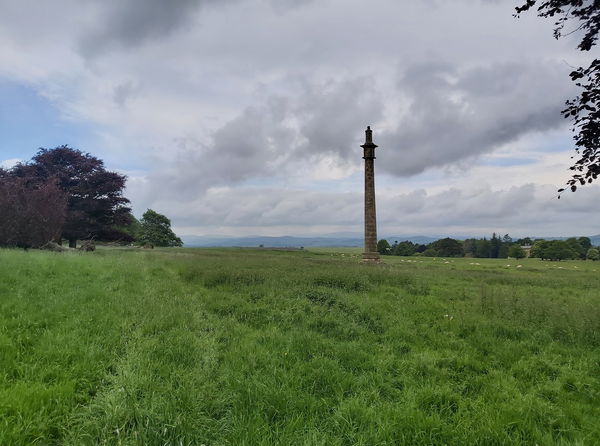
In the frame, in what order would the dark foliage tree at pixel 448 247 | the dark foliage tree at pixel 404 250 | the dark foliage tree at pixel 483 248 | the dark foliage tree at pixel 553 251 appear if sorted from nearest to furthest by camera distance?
1. the dark foliage tree at pixel 553 251
2. the dark foliage tree at pixel 404 250
3. the dark foliage tree at pixel 448 247
4. the dark foliage tree at pixel 483 248

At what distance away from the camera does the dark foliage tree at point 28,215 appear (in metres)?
23.6

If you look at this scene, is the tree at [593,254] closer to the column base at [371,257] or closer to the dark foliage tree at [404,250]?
the dark foliage tree at [404,250]

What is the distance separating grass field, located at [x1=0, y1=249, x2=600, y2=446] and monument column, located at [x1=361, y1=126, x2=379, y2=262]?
58.7 ft

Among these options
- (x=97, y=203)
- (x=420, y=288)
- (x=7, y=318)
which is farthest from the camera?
(x=97, y=203)

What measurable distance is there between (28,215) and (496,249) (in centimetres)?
9896

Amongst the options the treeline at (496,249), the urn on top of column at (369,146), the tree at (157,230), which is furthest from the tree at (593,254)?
the tree at (157,230)

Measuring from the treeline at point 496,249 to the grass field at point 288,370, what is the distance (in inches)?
2788

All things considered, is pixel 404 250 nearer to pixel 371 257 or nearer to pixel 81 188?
pixel 371 257

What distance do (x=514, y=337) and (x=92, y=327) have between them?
965 cm

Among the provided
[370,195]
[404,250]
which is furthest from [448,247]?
[370,195]

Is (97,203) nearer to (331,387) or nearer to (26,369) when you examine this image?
(26,369)

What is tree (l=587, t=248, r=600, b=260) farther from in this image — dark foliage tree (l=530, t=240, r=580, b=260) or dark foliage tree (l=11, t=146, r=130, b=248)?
dark foliage tree (l=11, t=146, r=130, b=248)

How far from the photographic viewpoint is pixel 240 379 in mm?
5074

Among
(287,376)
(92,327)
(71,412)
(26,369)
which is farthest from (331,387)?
(92,327)
